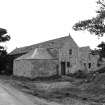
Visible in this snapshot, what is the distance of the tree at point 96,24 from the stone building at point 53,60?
1493 cm

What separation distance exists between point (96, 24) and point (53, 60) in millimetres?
17410

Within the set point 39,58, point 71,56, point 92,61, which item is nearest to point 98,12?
point 39,58

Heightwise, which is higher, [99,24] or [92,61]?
[99,24]

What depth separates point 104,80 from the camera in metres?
18.5

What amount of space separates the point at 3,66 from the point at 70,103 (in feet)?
120

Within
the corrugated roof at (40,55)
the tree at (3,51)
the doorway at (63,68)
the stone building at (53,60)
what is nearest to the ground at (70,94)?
the stone building at (53,60)

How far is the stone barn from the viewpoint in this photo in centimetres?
3080

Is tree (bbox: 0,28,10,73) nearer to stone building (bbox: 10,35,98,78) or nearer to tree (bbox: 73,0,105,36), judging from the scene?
stone building (bbox: 10,35,98,78)

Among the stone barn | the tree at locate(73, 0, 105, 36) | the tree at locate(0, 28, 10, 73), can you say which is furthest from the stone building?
the tree at locate(73, 0, 105, 36)

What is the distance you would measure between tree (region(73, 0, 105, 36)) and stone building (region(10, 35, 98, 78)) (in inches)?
588

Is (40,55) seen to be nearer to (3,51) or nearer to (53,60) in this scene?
(53,60)

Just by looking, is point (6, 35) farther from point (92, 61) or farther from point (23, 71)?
point (92, 61)

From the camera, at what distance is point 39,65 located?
3125cm

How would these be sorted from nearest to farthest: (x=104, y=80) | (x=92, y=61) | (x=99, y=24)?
(x=99, y=24), (x=104, y=80), (x=92, y=61)
